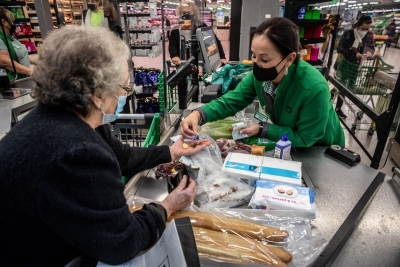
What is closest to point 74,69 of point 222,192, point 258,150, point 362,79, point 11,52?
point 222,192

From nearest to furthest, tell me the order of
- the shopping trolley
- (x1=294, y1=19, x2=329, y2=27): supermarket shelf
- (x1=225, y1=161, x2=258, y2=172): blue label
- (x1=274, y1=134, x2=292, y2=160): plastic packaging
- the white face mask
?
(x1=225, y1=161, x2=258, y2=172): blue label → (x1=274, y1=134, x2=292, y2=160): plastic packaging → (x1=294, y1=19, x2=329, y2=27): supermarket shelf → the shopping trolley → the white face mask

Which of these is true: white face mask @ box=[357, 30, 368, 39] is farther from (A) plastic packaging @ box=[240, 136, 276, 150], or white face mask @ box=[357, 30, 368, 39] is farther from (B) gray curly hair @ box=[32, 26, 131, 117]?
(B) gray curly hair @ box=[32, 26, 131, 117]

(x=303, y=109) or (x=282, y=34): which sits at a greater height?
(x=282, y=34)

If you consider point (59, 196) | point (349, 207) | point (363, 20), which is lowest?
point (349, 207)

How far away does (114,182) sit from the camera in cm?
79

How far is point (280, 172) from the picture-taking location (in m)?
Result: 1.24

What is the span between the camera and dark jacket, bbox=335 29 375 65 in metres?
4.74

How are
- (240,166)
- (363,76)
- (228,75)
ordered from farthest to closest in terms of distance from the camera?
(363,76) < (228,75) < (240,166)

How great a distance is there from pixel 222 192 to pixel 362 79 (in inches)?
173

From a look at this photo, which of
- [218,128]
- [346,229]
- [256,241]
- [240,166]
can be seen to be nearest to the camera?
[256,241]

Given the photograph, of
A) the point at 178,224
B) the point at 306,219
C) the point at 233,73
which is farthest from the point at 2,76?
the point at 306,219

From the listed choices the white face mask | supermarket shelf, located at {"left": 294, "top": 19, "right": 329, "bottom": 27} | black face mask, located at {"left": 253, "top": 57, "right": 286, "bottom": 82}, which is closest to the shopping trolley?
the white face mask

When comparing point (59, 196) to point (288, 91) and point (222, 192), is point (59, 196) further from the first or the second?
point (288, 91)

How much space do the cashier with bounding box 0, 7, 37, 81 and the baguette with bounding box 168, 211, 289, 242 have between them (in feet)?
9.54
